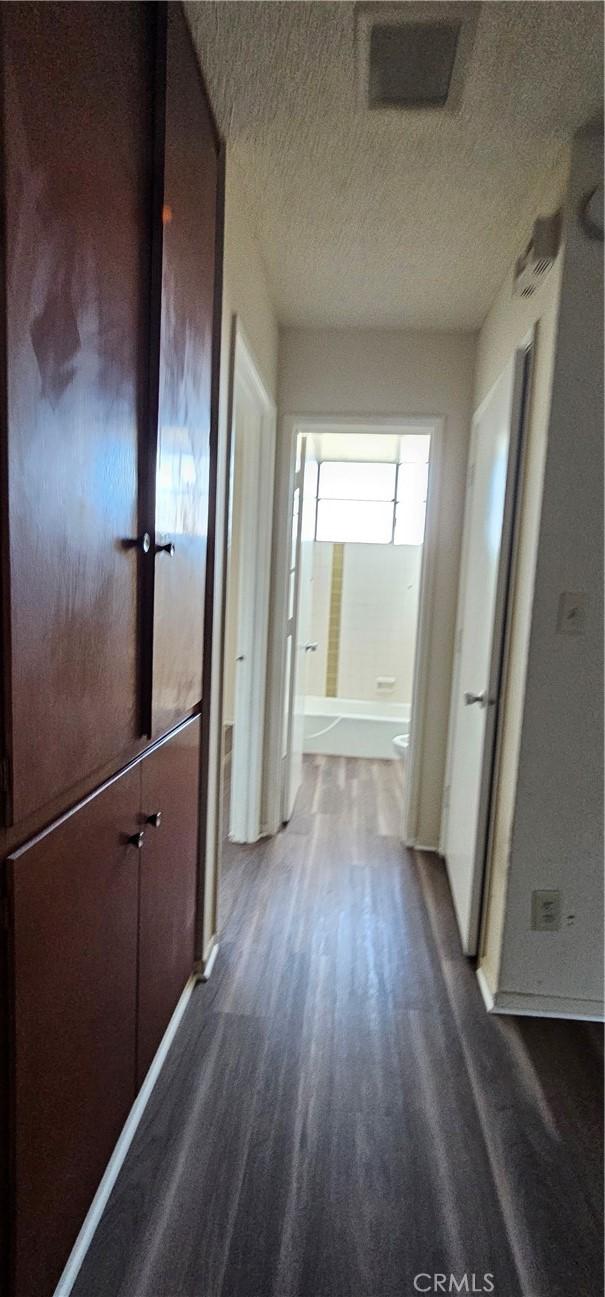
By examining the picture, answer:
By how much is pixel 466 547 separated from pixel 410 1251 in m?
2.28

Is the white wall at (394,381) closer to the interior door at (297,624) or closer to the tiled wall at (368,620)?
the interior door at (297,624)

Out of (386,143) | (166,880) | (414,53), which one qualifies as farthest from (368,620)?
(414,53)

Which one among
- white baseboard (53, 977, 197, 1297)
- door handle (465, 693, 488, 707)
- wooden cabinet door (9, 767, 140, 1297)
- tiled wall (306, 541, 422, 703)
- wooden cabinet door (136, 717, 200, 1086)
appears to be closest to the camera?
wooden cabinet door (9, 767, 140, 1297)

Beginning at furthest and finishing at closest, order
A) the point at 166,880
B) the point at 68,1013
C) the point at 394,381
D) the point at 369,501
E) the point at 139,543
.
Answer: the point at 369,501, the point at 394,381, the point at 166,880, the point at 139,543, the point at 68,1013

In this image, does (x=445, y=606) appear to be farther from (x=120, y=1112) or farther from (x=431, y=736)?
(x=120, y=1112)

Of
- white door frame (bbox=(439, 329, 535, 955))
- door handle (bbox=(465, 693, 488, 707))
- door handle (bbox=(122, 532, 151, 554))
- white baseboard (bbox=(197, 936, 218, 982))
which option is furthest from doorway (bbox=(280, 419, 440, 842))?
door handle (bbox=(122, 532, 151, 554))

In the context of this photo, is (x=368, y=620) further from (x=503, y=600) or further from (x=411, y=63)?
(x=411, y=63)

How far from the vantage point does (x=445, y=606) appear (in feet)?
9.62

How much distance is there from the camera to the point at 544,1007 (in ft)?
6.05

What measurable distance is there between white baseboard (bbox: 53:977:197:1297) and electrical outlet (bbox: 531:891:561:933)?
1055mm

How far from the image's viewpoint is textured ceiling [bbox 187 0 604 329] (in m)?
1.29

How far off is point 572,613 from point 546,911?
0.87 m

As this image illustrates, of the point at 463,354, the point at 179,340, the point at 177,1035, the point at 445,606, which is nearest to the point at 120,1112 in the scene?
the point at 177,1035

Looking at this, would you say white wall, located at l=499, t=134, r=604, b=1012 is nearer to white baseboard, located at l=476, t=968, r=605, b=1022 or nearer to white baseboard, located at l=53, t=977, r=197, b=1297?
white baseboard, located at l=476, t=968, r=605, b=1022
